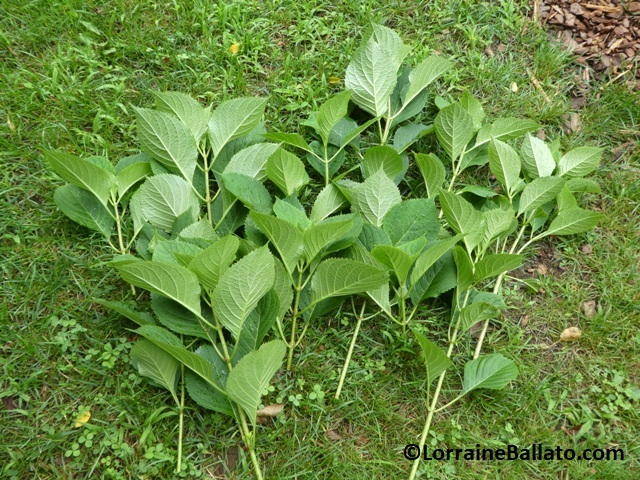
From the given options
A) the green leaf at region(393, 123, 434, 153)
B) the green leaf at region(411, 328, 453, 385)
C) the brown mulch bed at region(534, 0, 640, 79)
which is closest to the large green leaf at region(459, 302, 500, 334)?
the green leaf at region(411, 328, 453, 385)

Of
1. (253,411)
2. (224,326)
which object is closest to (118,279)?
(224,326)

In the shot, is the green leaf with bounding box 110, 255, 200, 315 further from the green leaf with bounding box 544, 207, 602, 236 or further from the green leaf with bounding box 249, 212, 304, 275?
the green leaf with bounding box 544, 207, 602, 236

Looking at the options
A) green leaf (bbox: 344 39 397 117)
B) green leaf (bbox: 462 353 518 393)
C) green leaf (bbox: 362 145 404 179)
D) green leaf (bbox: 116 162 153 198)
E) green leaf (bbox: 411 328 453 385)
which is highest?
green leaf (bbox: 344 39 397 117)

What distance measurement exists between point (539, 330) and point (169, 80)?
1.86m

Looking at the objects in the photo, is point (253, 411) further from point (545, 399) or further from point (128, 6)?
point (128, 6)

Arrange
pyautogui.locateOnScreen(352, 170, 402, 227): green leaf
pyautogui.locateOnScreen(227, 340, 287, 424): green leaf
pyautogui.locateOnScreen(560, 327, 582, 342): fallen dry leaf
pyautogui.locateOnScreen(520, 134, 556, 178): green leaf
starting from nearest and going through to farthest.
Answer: pyautogui.locateOnScreen(227, 340, 287, 424): green leaf
pyautogui.locateOnScreen(352, 170, 402, 227): green leaf
pyautogui.locateOnScreen(560, 327, 582, 342): fallen dry leaf
pyautogui.locateOnScreen(520, 134, 556, 178): green leaf

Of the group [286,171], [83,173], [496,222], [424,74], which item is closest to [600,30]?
[424,74]

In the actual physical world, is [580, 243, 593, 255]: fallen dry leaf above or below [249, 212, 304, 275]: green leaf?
below

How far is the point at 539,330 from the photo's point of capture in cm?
215

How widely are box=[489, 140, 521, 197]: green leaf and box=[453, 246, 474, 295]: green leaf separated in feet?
1.41

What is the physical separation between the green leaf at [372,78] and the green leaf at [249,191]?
607mm

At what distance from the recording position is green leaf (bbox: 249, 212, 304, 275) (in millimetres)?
1771

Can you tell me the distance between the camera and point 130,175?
80.9 inches

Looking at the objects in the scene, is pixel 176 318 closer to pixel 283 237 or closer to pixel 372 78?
pixel 283 237
